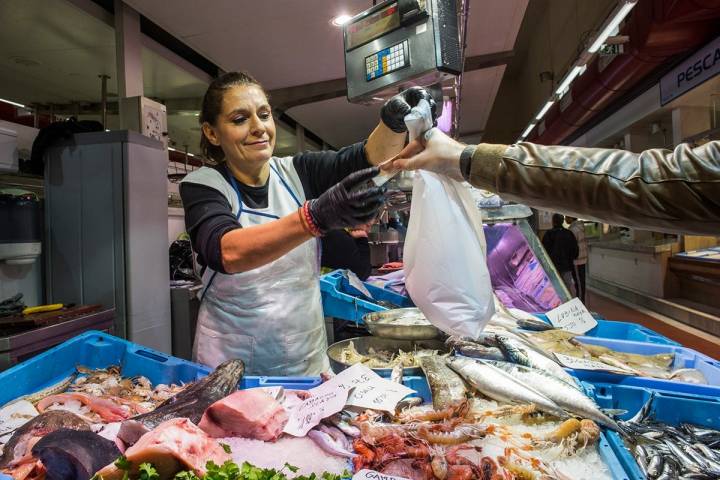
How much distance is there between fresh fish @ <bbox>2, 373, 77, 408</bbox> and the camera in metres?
1.44

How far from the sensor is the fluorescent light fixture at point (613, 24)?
11.7 ft

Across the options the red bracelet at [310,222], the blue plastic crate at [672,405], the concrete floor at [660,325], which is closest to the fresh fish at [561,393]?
the blue plastic crate at [672,405]

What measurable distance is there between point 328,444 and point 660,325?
733 cm

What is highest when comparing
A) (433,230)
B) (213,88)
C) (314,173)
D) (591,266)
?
(213,88)

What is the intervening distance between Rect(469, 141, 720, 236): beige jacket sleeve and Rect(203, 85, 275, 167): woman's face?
1.10 m

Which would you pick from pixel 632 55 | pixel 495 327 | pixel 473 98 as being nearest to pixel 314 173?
pixel 495 327

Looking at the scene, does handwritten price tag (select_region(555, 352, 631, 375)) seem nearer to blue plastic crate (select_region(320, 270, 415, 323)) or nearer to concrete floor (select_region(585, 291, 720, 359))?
blue plastic crate (select_region(320, 270, 415, 323))

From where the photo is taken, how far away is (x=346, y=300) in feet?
8.93

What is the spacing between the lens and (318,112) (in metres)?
7.71

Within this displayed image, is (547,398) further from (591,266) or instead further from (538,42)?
(538,42)

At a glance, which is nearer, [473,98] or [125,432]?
[125,432]

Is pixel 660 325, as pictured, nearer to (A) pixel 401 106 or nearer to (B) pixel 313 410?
(A) pixel 401 106

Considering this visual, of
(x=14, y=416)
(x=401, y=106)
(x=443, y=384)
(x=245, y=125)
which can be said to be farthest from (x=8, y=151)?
(x=443, y=384)

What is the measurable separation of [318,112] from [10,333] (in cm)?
631
